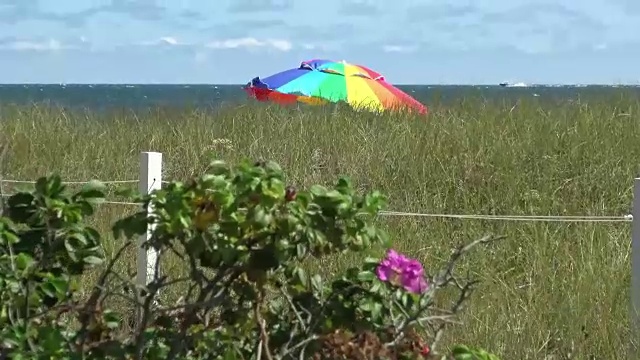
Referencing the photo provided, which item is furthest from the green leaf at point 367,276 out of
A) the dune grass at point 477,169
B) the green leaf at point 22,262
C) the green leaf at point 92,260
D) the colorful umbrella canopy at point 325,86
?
the colorful umbrella canopy at point 325,86

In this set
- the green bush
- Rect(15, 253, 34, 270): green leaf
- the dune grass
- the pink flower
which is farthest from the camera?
the dune grass

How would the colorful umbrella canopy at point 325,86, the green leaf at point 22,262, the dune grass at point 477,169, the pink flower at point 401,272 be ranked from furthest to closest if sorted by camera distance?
the colorful umbrella canopy at point 325,86 < the dune grass at point 477,169 < the green leaf at point 22,262 < the pink flower at point 401,272

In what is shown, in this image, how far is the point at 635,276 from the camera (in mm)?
3283

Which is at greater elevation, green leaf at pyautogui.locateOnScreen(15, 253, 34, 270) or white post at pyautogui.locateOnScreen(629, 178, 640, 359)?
green leaf at pyautogui.locateOnScreen(15, 253, 34, 270)

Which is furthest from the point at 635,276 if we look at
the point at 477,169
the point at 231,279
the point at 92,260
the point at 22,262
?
the point at 477,169

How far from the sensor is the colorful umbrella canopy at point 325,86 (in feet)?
32.6

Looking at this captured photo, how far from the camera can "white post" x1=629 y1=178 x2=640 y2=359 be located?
10.5 feet

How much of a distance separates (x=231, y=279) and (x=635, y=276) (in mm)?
1806

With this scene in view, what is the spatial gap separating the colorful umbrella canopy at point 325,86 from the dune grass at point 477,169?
5.26 feet

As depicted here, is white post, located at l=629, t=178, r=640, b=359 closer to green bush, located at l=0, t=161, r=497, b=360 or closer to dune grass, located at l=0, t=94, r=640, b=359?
dune grass, located at l=0, t=94, r=640, b=359

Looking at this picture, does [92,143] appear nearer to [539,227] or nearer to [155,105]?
[155,105]

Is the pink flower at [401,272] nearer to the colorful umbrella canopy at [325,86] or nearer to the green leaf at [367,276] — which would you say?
the green leaf at [367,276]

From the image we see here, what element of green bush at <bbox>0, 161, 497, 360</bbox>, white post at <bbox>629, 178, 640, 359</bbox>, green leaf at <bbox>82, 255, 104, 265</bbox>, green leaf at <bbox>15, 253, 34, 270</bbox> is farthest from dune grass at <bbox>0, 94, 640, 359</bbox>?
green leaf at <bbox>15, 253, 34, 270</bbox>

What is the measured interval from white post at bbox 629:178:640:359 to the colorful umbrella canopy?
6376mm
